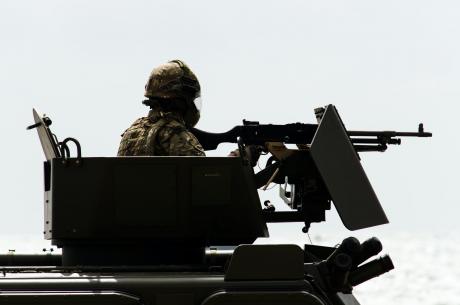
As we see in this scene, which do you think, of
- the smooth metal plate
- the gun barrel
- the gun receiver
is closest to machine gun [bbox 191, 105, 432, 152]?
the gun receiver

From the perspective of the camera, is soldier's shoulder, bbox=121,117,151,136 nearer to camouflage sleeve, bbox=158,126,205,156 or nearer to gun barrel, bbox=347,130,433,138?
camouflage sleeve, bbox=158,126,205,156

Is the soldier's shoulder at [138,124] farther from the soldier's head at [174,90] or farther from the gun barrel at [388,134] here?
the gun barrel at [388,134]

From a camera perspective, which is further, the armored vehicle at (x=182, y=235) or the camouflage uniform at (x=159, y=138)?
the camouflage uniform at (x=159, y=138)

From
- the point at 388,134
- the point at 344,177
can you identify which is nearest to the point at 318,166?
the point at 344,177

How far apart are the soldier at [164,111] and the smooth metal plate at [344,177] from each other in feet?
3.64

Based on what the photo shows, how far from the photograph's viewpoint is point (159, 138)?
920 cm

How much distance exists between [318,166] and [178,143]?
1.19m

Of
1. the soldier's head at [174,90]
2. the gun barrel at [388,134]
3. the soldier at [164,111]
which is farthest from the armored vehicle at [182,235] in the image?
the gun barrel at [388,134]

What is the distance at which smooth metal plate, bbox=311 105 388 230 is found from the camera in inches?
340

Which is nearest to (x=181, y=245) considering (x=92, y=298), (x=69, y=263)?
(x=69, y=263)

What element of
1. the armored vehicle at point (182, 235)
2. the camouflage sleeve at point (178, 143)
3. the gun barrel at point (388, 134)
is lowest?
the armored vehicle at point (182, 235)

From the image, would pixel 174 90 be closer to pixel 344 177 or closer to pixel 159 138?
pixel 159 138

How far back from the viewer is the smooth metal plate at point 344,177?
28.3ft

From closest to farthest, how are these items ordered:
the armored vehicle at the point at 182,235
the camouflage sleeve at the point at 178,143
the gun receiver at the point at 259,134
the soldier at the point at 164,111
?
the armored vehicle at the point at 182,235 → the camouflage sleeve at the point at 178,143 → the soldier at the point at 164,111 → the gun receiver at the point at 259,134
